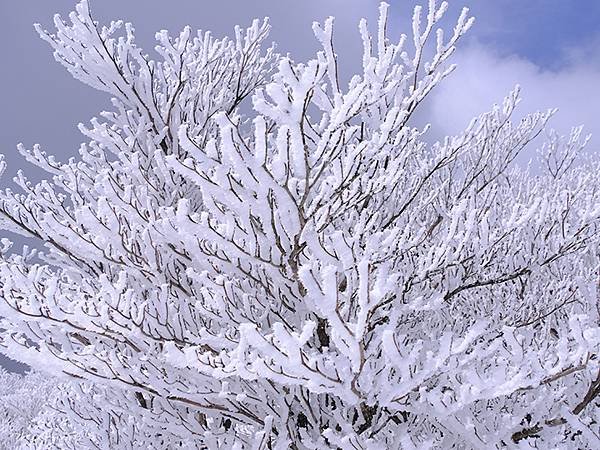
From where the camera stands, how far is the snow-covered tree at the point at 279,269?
2.26m

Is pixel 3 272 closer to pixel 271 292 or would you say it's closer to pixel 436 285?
pixel 271 292

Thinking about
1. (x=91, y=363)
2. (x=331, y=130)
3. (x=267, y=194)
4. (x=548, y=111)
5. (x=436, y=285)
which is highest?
(x=548, y=111)

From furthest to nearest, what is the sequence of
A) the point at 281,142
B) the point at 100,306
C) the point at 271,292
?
the point at 271,292
the point at 100,306
the point at 281,142

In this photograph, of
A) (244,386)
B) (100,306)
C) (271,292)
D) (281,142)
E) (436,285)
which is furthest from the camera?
(436,285)

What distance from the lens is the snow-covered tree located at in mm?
2264

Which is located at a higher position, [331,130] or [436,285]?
[436,285]

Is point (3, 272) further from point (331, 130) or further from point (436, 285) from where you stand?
Answer: point (436, 285)

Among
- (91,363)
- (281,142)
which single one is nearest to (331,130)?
(281,142)

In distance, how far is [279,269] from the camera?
2.70 metres

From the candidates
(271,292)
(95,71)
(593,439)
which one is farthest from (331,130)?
(95,71)

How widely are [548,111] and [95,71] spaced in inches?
172

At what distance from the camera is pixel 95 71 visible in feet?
14.2

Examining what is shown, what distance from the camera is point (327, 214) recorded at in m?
2.63

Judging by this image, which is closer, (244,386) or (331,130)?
(331,130)
